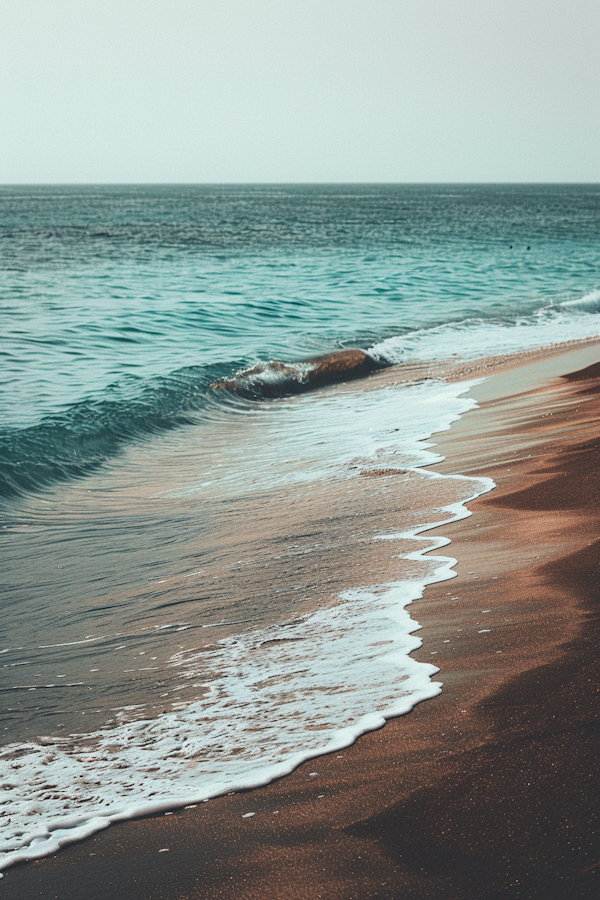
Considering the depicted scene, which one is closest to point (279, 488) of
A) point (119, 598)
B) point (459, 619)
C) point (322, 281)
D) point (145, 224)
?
point (119, 598)

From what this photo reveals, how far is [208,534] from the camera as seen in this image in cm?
530

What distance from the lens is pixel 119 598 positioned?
4359 millimetres

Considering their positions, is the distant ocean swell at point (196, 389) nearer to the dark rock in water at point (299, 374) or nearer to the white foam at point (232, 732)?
the dark rock in water at point (299, 374)

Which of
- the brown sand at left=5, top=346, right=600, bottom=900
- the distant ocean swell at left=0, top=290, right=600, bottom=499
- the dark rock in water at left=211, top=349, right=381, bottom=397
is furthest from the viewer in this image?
the dark rock in water at left=211, top=349, right=381, bottom=397

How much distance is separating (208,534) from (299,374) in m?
7.29

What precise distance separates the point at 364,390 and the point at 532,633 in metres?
8.64

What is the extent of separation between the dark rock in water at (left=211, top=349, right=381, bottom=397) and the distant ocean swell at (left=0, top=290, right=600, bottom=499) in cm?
2

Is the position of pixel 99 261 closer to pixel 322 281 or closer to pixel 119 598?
pixel 322 281

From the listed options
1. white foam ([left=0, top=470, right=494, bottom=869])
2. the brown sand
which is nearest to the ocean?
white foam ([left=0, top=470, right=494, bottom=869])

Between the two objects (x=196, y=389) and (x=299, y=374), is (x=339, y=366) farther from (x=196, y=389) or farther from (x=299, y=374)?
(x=196, y=389)

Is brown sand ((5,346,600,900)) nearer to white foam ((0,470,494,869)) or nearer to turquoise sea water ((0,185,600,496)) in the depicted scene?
white foam ((0,470,494,869))

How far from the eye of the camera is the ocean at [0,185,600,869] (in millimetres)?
2559

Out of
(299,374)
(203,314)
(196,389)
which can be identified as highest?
(203,314)

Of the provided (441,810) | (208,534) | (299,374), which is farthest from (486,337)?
(441,810)
